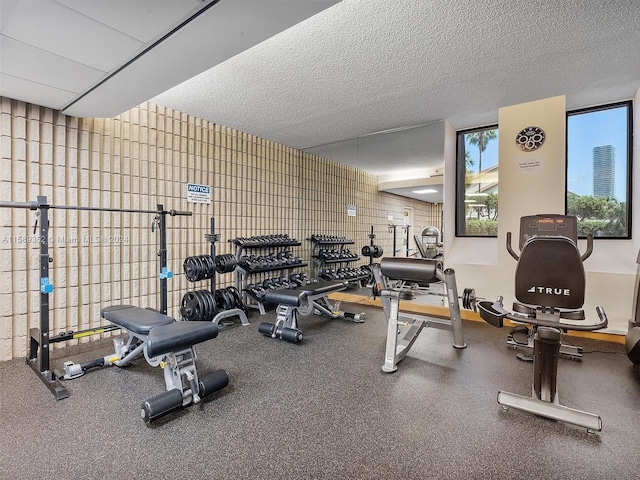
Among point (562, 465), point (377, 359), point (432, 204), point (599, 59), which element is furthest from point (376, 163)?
point (562, 465)

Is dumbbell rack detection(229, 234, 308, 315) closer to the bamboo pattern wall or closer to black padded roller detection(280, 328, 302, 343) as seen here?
the bamboo pattern wall

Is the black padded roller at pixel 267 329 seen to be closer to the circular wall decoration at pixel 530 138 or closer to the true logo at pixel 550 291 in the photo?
the true logo at pixel 550 291

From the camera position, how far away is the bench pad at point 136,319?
221 cm

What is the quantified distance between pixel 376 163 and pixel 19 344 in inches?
195

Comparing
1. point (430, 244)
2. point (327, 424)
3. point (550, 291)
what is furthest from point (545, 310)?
point (430, 244)

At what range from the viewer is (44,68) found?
2.30m

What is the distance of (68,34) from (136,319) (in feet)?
6.49

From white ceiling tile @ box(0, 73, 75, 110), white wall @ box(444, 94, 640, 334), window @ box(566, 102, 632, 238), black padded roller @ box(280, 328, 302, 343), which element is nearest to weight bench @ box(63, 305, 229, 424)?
black padded roller @ box(280, 328, 302, 343)

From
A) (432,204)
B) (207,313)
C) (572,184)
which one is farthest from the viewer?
(432,204)

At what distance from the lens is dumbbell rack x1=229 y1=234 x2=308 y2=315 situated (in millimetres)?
4441

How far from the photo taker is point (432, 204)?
456 cm

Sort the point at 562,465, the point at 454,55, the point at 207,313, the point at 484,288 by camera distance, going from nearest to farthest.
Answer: the point at 562,465, the point at 454,55, the point at 207,313, the point at 484,288

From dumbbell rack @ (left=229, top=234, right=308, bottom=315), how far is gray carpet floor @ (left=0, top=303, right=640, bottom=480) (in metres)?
1.61

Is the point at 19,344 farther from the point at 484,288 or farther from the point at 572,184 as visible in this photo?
the point at 572,184
